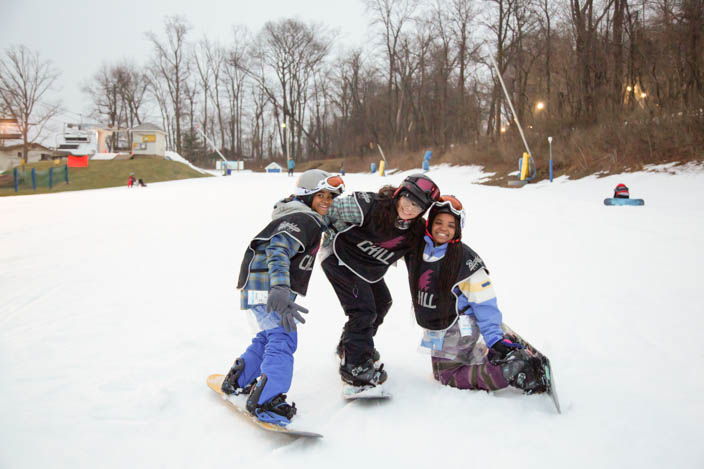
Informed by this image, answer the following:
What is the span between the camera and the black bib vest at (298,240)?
2.33 m

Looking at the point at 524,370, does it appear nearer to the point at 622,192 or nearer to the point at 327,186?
the point at 327,186

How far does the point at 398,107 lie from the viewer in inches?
1480

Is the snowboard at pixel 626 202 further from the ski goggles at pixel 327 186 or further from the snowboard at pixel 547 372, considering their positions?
the ski goggles at pixel 327 186

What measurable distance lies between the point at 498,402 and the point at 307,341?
161 cm

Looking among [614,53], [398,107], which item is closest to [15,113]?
[398,107]

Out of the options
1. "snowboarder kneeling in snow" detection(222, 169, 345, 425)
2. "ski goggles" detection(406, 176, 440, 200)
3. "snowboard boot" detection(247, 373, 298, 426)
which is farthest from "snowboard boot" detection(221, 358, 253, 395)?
"ski goggles" detection(406, 176, 440, 200)

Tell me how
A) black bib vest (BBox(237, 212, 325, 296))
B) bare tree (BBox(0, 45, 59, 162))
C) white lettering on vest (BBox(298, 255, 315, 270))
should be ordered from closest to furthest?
black bib vest (BBox(237, 212, 325, 296))
white lettering on vest (BBox(298, 255, 315, 270))
bare tree (BBox(0, 45, 59, 162))

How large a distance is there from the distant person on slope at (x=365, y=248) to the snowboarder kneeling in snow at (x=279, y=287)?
0.59 ft

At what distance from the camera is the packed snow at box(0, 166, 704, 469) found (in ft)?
6.90

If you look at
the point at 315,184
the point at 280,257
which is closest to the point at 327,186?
the point at 315,184

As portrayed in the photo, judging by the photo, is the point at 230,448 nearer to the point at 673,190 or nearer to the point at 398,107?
the point at 673,190

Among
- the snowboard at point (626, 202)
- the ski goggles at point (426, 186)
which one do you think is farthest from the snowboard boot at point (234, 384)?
the snowboard at point (626, 202)

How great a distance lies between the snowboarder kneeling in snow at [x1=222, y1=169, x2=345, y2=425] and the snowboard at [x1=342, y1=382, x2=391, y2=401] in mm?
343

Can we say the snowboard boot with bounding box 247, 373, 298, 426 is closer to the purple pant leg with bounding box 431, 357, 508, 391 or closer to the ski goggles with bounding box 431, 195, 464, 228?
the purple pant leg with bounding box 431, 357, 508, 391
